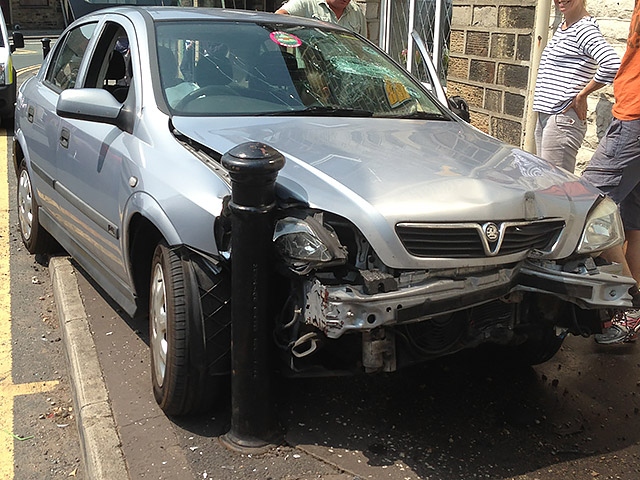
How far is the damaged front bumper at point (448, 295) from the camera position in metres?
2.74

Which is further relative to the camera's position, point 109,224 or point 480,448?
point 109,224

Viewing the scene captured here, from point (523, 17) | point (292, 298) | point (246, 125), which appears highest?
point (523, 17)

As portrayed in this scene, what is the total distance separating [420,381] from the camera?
382cm


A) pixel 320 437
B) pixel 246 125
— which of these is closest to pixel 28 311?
pixel 246 125

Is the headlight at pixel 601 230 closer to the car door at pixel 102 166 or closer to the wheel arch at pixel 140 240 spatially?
the wheel arch at pixel 140 240

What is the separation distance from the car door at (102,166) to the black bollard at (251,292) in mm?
942

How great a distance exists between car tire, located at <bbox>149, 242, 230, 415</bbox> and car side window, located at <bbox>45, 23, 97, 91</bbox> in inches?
81.4

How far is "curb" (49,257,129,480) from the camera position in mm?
3095

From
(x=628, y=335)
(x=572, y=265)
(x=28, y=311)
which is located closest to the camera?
(x=572, y=265)

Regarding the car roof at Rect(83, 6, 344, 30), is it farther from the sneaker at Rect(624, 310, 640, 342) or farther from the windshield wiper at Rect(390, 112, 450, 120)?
the sneaker at Rect(624, 310, 640, 342)

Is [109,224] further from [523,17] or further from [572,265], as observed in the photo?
[523,17]

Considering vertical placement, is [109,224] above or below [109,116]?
below

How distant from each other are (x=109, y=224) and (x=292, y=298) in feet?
4.37

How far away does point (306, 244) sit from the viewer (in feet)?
9.32
